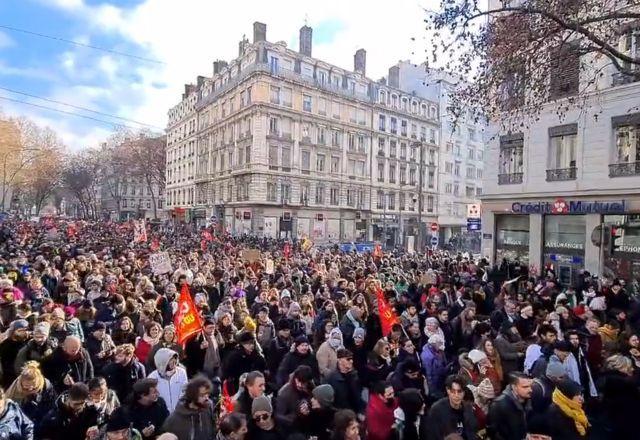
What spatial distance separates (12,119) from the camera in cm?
4409

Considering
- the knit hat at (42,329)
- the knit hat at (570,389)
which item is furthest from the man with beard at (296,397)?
the knit hat at (42,329)

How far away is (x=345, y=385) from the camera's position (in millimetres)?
5508

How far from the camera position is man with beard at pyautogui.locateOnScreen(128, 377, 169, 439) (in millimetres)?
4363

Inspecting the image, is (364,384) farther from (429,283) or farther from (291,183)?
(291,183)

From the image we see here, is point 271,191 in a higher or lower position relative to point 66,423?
higher

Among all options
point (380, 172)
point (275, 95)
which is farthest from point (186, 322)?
point (380, 172)

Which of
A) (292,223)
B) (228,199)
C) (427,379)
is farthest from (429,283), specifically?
(228,199)

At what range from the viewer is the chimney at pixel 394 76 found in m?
63.2

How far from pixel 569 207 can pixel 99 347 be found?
59.4 feet

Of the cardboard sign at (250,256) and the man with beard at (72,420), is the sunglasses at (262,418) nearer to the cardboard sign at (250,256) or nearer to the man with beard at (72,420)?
the man with beard at (72,420)

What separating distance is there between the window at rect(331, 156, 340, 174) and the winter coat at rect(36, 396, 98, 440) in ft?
161

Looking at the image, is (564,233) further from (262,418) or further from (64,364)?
(64,364)

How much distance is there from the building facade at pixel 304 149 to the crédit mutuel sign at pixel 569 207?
1053 inches

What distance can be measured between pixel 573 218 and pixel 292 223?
32.0 metres
